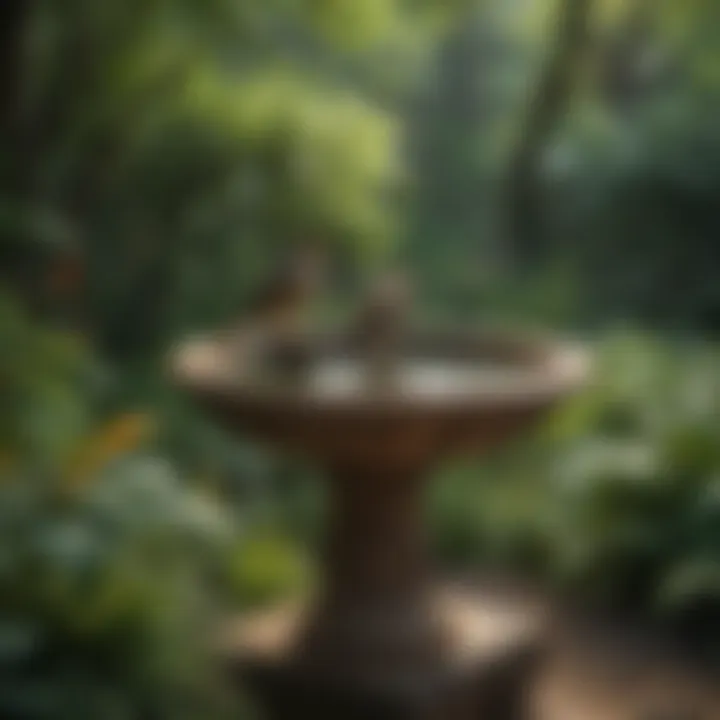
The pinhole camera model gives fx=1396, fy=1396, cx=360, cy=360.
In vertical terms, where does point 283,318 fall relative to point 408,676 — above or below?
above

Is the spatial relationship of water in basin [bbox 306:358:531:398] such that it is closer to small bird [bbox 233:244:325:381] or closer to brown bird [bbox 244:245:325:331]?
small bird [bbox 233:244:325:381]

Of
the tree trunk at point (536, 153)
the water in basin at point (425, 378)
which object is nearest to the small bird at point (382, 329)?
the water in basin at point (425, 378)

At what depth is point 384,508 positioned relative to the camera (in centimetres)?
242

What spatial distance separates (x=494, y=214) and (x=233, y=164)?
2.18 ft

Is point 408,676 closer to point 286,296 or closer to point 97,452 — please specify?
point 97,452

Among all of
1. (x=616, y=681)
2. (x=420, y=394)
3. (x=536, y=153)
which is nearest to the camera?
(x=420, y=394)

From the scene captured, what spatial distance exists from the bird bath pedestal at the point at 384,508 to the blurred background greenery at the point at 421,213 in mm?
429

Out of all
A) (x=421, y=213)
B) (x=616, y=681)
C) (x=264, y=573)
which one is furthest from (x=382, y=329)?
(x=421, y=213)

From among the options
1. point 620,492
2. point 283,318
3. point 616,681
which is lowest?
point 616,681

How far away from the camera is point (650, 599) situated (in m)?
3.04

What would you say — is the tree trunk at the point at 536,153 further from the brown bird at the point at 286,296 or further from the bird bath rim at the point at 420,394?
the bird bath rim at the point at 420,394

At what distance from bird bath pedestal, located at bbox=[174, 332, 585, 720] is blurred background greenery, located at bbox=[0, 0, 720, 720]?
429mm

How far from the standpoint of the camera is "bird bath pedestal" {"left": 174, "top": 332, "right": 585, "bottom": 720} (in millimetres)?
2145

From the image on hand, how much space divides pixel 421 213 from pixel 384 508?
47.7 inches
